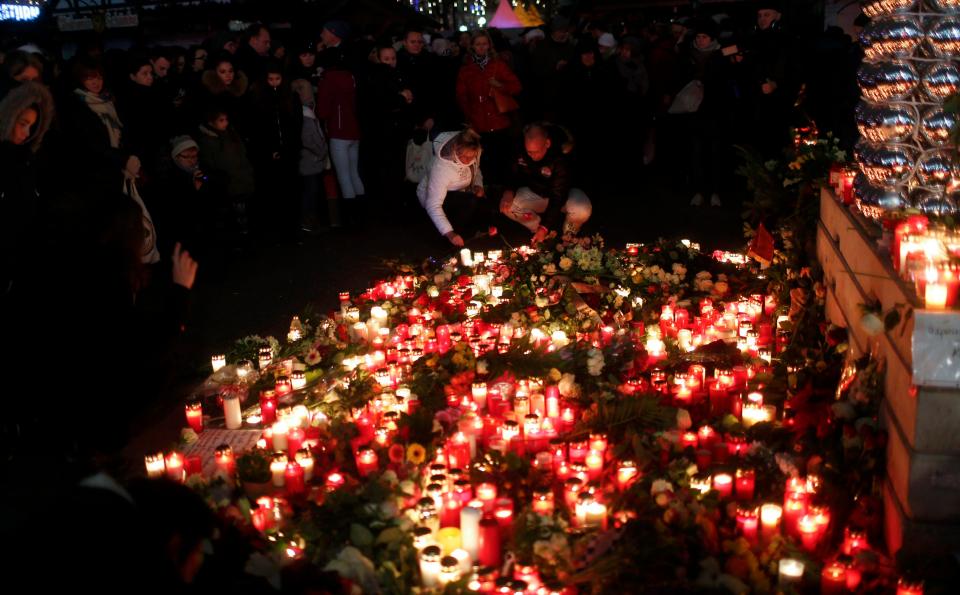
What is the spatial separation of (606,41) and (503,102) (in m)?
3.19

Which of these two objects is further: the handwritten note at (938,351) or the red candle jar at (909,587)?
the handwritten note at (938,351)

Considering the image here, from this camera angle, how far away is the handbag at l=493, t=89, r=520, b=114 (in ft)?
31.3

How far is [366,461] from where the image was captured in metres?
4.02

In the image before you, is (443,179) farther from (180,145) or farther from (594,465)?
(594,465)

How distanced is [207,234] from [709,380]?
524 cm

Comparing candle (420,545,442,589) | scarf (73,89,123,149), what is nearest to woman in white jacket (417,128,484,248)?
scarf (73,89,123,149)

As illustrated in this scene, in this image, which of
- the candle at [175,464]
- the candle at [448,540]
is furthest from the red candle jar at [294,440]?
the candle at [448,540]

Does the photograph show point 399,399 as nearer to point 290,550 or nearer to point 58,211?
point 290,550

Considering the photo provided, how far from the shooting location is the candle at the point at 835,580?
3.09 metres

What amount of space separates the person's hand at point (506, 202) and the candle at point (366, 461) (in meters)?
4.76

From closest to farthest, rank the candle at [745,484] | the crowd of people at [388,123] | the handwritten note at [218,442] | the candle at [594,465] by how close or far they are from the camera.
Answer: the candle at [745,484] < the candle at [594,465] < the handwritten note at [218,442] < the crowd of people at [388,123]

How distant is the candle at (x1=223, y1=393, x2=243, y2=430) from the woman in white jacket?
122 inches

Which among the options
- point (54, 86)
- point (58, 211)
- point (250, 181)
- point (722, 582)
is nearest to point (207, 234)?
point (250, 181)

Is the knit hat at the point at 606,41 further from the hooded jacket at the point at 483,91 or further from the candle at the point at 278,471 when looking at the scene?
the candle at the point at 278,471
